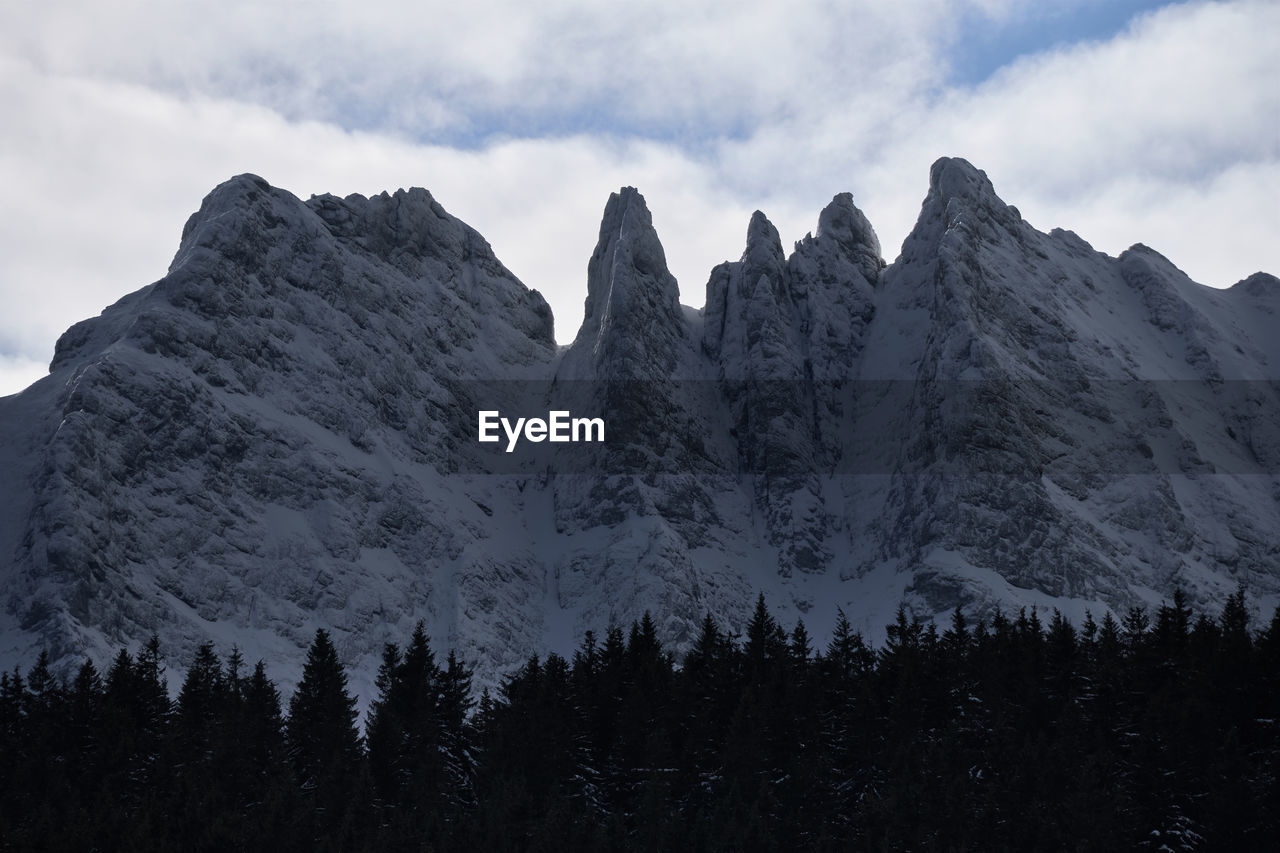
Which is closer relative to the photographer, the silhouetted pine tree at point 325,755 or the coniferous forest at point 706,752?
the coniferous forest at point 706,752

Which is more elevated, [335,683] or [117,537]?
[117,537]

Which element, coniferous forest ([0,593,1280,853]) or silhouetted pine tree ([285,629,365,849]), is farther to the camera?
silhouetted pine tree ([285,629,365,849])

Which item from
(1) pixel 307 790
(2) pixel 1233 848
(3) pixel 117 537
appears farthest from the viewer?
(3) pixel 117 537

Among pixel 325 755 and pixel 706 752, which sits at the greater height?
pixel 325 755

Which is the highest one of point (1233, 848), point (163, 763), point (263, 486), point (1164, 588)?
point (263, 486)

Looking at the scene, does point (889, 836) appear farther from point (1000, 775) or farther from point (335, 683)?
point (335, 683)

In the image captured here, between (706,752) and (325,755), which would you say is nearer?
(706,752)

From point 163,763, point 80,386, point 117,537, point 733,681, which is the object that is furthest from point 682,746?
point 80,386

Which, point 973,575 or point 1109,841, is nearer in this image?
point 1109,841
